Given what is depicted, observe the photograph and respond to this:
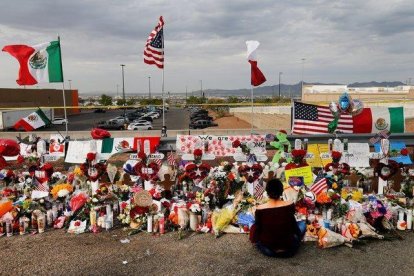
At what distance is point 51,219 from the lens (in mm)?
6125

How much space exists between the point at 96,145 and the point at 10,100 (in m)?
53.9

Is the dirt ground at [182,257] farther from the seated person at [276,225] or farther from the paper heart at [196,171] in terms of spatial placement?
the paper heart at [196,171]

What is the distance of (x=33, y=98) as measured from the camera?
60.2m

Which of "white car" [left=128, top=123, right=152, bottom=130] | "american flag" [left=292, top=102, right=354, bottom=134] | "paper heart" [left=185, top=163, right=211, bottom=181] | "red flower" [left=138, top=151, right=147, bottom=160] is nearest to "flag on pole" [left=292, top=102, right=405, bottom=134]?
"american flag" [left=292, top=102, right=354, bottom=134]

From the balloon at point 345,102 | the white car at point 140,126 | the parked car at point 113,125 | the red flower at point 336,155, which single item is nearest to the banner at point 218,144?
the red flower at point 336,155

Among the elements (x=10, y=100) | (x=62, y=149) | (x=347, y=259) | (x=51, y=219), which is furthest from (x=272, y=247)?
(x=10, y=100)

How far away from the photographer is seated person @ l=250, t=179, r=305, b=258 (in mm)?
4762

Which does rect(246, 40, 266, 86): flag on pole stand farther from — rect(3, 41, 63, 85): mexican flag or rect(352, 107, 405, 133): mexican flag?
rect(3, 41, 63, 85): mexican flag

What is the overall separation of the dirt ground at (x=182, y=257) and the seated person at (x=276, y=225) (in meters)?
0.13

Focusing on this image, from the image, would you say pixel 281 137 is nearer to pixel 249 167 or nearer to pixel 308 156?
pixel 308 156

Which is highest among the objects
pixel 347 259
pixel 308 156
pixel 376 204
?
pixel 308 156

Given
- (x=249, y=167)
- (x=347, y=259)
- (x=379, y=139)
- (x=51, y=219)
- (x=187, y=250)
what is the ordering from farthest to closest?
(x=379, y=139), (x=249, y=167), (x=51, y=219), (x=187, y=250), (x=347, y=259)

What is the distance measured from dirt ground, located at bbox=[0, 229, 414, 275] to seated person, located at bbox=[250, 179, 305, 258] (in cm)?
13

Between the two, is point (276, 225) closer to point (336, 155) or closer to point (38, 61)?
point (336, 155)
